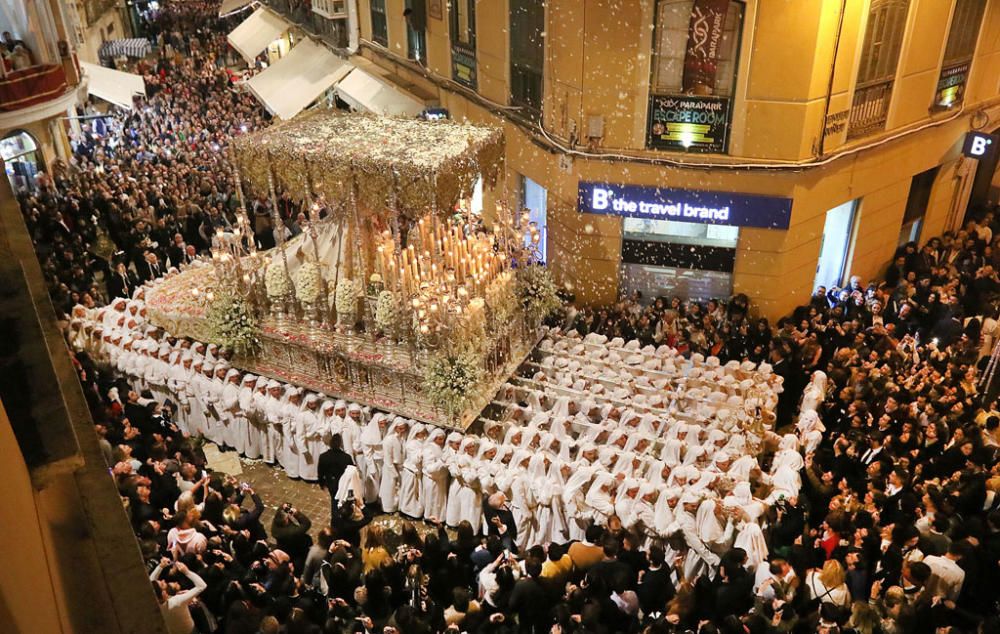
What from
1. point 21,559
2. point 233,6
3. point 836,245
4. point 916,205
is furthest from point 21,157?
point 21,559

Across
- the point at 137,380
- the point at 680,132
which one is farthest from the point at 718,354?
the point at 137,380

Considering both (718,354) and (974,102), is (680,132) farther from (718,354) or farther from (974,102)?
(974,102)

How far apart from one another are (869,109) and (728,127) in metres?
2.95

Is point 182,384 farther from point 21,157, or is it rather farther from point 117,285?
point 21,157

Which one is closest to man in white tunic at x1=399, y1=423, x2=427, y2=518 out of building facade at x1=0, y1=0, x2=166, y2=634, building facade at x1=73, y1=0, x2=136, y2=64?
building facade at x1=0, y1=0, x2=166, y2=634

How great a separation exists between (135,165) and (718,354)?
16.4 m

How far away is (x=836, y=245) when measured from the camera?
1586 centimetres

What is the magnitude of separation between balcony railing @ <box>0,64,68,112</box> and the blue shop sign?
15.6m

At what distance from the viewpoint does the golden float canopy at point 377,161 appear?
11.2 m

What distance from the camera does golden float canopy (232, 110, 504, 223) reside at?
36.6ft

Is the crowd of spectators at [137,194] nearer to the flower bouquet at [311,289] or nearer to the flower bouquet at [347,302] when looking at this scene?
the flower bouquet at [311,289]

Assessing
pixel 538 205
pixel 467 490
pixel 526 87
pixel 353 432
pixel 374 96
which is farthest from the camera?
pixel 374 96

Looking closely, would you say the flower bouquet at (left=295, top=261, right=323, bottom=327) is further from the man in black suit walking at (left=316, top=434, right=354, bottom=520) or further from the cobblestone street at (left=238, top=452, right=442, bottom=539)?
the man in black suit walking at (left=316, top=434, right=354, bottom=520)

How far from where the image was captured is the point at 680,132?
13.8 metres
